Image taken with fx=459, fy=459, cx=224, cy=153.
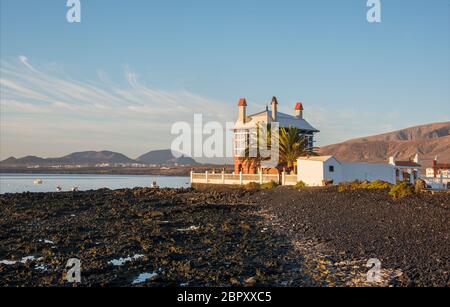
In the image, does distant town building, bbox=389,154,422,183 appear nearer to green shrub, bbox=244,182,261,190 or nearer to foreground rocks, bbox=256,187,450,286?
green shrub, bbox=244,182,261,190

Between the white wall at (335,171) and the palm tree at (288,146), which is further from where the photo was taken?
the palm tree at (288,146)

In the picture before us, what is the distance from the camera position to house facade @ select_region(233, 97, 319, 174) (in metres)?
49.0

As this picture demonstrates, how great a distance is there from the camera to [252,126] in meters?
49.0

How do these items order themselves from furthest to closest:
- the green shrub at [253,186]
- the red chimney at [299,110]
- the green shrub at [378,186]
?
the red chimney at [299,110], the green shrub at [253,186], the green shrub at [378,186]

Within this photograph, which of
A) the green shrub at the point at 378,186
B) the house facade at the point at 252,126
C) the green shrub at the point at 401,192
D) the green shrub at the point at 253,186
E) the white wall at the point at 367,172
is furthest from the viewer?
the house facade at the point at 252,126

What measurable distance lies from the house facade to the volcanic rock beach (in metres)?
22.4

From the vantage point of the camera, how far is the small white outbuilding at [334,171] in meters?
38.2

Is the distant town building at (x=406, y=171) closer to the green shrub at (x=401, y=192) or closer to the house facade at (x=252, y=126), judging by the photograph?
the house facade at (x=252, y=126)

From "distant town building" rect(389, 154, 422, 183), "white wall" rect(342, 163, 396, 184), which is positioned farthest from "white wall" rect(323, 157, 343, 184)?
"distant town building" rect(389, 154, 422, 183)

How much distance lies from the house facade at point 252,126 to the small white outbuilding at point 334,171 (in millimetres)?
8495

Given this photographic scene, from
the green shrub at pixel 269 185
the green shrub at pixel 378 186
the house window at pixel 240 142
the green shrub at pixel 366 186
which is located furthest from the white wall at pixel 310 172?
the house window at pixel 240 142

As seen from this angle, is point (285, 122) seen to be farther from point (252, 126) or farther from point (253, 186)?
point (253, 186)

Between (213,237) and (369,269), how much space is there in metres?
7.39
